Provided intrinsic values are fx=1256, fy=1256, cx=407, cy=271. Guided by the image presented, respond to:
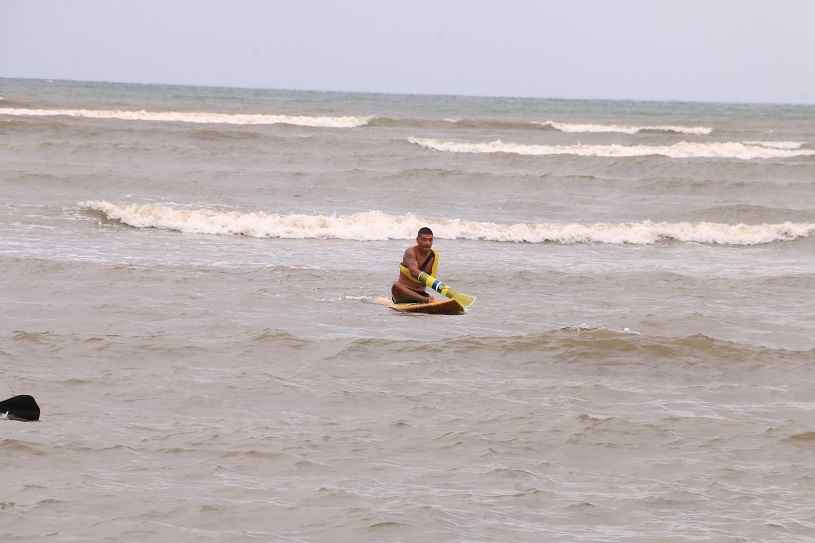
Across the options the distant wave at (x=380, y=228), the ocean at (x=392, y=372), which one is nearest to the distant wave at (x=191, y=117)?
the ocean at (x=392, y=372)

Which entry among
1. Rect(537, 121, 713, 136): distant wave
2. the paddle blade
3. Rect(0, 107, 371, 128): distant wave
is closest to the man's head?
the paddle blade

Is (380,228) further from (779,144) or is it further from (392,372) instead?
(779,144)

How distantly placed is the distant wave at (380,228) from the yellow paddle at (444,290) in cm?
718

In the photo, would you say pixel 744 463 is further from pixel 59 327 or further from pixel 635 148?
pixel 635 148

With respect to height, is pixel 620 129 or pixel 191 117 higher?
pixel 620 129

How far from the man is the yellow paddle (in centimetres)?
15

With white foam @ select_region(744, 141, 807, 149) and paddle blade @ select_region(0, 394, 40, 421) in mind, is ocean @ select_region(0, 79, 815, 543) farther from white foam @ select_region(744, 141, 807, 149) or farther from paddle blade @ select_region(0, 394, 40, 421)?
white foam @ select_region(744, 141, 807, 149)

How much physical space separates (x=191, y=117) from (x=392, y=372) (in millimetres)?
41094

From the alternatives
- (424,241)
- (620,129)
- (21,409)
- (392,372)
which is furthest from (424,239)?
(620,129)

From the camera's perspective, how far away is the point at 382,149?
37.8 meters

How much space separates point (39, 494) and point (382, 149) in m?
30.8

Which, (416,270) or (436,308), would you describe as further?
(416,270)

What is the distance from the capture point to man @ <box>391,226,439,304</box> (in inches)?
573

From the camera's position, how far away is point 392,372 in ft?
36.4
